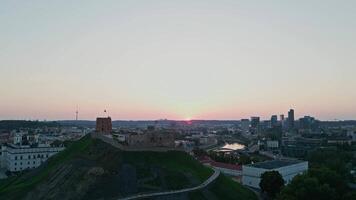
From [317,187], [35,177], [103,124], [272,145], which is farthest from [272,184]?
[272,145]

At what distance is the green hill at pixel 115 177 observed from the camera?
53500 mm

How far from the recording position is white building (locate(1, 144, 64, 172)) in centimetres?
9362

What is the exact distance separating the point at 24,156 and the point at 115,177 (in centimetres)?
4680

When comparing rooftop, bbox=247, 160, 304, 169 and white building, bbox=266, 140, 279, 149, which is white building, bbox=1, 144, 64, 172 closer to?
rooftop, bbox=247, 160, 304, 169

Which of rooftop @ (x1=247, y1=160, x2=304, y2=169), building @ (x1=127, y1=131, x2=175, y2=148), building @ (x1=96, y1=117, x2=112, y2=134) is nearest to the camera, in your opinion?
building @ (x1=127, y1=131, x2=175, y2=148)

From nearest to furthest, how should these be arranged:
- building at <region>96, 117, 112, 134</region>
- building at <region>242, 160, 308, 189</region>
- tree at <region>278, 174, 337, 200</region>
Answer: tree at <region>278, 174, 337, 200</region>
building at <region>242, 160, 308, 189</region>
building at <region>96, 117, 112, 134</region>

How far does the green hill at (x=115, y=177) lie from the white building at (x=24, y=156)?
2736 centimetres

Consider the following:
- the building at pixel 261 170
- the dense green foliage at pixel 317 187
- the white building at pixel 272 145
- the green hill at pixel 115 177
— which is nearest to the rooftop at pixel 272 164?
the building at pixel 261 170

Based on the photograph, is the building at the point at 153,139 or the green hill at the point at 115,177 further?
the building at the point at 153,139

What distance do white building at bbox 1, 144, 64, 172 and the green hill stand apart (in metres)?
27.4

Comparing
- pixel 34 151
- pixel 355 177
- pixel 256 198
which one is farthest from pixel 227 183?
pixel 34 151

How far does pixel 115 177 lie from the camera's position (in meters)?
56.1

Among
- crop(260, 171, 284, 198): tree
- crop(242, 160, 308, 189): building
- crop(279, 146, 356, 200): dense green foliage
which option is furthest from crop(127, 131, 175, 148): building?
crop(279, 146, 356, 200): dense green foliage

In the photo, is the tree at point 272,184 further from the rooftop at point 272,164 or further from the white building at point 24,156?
the white building at point 24,156
